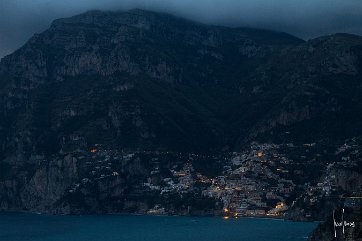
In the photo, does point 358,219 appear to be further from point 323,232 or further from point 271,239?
point 271,239

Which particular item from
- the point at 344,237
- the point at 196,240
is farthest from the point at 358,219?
the point at 196,240

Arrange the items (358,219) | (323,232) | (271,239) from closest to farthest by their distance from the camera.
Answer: (358,219) < (323,232) < (271,239)

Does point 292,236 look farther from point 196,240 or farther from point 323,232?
point 323,232

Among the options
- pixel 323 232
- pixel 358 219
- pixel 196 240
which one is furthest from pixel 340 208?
pixel 196 240

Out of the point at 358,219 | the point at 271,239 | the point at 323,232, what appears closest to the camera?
the point at 358,219

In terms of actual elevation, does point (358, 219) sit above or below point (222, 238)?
above

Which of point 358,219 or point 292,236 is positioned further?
point 292,236

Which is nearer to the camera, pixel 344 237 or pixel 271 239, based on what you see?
pixel 344 237

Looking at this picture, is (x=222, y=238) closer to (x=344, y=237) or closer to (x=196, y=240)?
(x=196, y=240)

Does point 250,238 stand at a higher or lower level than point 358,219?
lower
